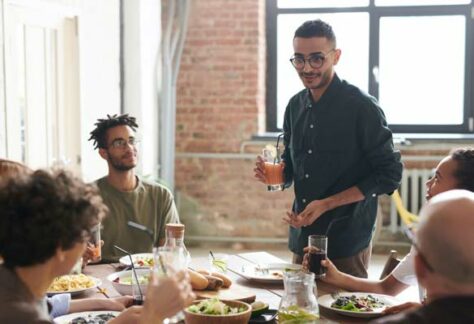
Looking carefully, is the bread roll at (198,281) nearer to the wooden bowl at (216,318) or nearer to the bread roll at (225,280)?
the bread roll at (225,280)

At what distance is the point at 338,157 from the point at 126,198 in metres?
1.00

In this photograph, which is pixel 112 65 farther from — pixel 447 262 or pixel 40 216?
pixel 447 262

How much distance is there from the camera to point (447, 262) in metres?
1.47

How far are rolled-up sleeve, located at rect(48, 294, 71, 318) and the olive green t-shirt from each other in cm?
91

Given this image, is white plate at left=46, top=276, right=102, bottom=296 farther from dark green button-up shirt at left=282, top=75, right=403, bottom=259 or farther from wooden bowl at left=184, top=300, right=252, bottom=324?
dark green button-up shirt at left=282, top=75, right=403, bottom=259

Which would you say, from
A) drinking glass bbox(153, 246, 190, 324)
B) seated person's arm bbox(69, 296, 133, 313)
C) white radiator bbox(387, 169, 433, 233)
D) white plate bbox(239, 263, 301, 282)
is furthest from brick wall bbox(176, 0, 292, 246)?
drinking glass bbox(153, 246, 190, 324)

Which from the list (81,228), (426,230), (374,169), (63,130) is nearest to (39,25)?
(63,130)

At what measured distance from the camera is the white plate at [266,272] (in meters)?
2.67

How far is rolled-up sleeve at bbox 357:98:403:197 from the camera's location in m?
3.07

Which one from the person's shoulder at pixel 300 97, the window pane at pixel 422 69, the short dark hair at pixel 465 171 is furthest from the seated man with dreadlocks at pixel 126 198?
the window pane at pixel 422 69

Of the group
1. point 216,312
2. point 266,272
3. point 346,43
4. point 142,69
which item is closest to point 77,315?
point 216,312

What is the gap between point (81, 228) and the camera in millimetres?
1601

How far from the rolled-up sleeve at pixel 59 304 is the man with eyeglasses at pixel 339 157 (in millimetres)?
1180

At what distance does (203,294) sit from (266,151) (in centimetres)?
97
